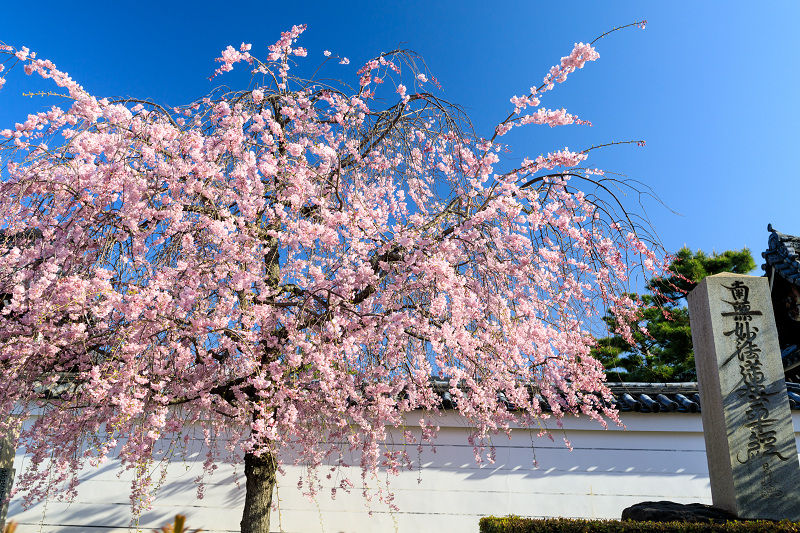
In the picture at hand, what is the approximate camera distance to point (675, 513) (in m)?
5.02

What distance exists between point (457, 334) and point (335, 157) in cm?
194

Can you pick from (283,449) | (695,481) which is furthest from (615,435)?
(283,449)

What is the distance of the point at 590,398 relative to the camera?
6.86m

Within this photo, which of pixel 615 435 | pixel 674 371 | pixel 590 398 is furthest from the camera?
pixel 674 371

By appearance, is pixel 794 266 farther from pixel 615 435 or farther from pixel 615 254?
pixel 615 254

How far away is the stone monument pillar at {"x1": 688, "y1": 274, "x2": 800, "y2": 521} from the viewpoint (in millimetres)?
5137

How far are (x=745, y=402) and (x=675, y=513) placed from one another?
1261 millimetres

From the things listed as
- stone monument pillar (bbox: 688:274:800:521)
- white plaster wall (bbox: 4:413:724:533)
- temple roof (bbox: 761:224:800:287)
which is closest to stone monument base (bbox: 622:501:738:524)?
stone monument pillar (bbox: 688:274:800:521)

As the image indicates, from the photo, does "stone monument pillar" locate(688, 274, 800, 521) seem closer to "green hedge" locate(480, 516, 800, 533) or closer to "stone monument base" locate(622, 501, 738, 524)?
"stone monument base" locate(622, 501, 738, 524)

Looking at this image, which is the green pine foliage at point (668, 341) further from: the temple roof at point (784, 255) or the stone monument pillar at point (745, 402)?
the stone monument pillar at point (745, 402)

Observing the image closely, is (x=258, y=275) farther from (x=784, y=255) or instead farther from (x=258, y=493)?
(x=784, y=255)

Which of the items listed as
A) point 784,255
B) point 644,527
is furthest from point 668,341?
point 644,527

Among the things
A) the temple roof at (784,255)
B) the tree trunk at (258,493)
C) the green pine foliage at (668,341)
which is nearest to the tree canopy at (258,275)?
the tree trunk at (258,493)

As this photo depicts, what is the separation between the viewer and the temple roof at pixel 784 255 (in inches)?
330
